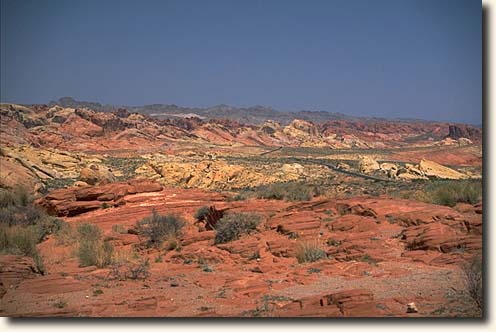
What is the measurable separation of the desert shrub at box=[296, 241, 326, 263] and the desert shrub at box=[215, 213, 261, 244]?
7.57ft

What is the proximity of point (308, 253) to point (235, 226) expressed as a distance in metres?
2.82

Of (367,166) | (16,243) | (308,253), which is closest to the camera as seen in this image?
(308,253)

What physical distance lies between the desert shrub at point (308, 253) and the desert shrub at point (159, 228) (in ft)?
12.5

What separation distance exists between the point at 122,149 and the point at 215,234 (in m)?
55.6

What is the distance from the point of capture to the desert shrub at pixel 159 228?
11938mm

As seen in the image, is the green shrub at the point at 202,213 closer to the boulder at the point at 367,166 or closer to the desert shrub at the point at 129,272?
the desert shrub at the point at 129,272

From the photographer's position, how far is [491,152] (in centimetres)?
617

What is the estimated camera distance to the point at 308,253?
30.3ft

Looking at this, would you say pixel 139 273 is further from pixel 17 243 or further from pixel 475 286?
pixel 475 286

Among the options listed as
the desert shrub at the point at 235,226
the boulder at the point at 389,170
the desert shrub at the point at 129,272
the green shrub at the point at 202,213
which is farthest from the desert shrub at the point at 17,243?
the boulder at the point at 389,170

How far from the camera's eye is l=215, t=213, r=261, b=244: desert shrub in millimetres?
11430

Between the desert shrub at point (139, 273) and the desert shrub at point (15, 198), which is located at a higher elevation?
the desert shrub at point (15, 198)

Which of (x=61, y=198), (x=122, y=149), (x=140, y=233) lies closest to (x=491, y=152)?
(x=140, y=233)

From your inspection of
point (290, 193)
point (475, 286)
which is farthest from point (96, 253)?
point (290, 193)
